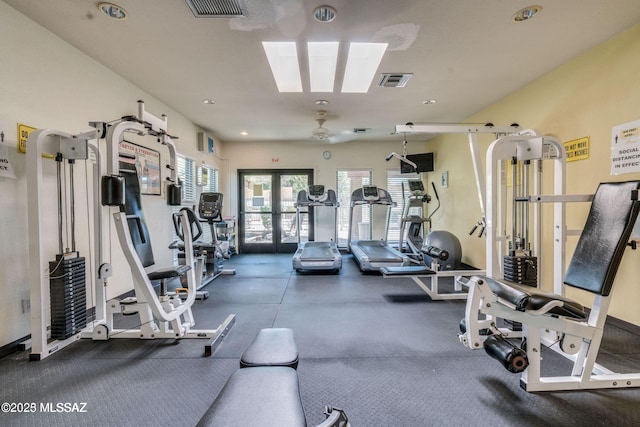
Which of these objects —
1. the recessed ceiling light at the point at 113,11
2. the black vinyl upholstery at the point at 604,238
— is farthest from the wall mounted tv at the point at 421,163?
the recessed ceiling light at the point at 113,11

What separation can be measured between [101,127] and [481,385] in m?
3.41

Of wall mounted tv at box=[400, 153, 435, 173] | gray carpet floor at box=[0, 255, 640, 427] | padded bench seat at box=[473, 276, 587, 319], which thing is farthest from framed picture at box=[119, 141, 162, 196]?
wall mounted tv at box=[400, 153, 435, 173]

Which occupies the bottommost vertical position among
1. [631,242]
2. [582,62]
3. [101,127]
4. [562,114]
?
[631,242]

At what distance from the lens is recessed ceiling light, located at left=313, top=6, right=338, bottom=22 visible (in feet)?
7.18

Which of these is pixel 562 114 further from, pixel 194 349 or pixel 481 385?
pixel 194 349

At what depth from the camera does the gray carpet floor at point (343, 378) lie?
1602 millimetres

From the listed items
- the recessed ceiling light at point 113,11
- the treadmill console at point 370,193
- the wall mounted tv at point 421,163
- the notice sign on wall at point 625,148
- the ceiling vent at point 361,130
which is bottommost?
the treadmill console at point 370,193

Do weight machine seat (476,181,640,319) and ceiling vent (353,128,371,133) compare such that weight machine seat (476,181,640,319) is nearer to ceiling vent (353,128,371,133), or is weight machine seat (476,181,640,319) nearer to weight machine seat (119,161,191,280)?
weight machine seat (119,161,191,280)

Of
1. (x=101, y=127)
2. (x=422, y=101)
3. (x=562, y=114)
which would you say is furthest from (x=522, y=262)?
(x=101, y=127)

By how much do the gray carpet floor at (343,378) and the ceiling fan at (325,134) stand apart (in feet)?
9.97

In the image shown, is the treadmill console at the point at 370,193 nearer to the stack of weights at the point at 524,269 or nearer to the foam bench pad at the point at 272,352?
the stack of weights at the point at 524,269

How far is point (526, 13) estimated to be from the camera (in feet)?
7.36

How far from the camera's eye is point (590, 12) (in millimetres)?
2248

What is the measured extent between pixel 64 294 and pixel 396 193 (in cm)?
652
